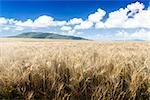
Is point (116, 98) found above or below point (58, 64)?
below

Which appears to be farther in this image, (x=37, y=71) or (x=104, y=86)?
(x=37, y=71)

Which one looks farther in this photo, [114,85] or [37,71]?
[37,71]

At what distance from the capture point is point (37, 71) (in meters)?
3.45

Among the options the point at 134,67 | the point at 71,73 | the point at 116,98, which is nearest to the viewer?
the point at 116,98

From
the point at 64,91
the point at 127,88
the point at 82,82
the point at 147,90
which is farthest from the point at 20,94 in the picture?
the point at 147,90

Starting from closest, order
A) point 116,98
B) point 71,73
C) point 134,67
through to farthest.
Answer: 1. point 116,98
2. point 71,73
3. point 134,67

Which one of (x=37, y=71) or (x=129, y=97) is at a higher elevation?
(x=37, y=71)

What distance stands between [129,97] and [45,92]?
3.22 feet

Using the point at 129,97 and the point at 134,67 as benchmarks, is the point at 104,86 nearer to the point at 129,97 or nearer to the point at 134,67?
the point at 129,97

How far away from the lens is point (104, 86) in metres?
3.06

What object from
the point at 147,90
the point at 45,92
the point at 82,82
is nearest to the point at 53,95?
the point at 45,92

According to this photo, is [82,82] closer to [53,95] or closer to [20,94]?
[53,95]

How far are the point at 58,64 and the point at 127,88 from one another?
1.08 m

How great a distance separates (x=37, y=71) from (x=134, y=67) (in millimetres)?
1343
